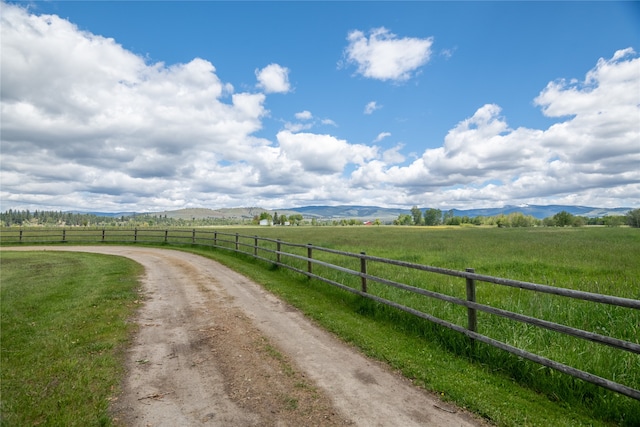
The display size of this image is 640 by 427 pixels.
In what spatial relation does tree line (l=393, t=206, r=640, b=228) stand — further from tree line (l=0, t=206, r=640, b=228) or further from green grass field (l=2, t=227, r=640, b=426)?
green grass field (l=2, t=227, r=640, b=426)

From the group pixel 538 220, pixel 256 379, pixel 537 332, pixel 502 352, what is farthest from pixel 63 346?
pixel 538 220

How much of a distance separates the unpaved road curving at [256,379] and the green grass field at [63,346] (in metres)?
0.36

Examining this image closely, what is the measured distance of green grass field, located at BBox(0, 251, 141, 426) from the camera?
407 centimetres

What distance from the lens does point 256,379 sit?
15.7ft

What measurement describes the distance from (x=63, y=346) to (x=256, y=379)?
405 centimetres

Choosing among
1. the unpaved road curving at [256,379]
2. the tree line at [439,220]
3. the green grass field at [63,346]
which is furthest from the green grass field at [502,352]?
the tree line at [439,220]

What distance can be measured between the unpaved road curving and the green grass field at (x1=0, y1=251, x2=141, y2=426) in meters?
0.36

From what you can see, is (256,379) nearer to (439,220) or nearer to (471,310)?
(471,310)

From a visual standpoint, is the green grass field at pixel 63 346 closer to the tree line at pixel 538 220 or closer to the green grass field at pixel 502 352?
the green grass field at pixel 502 352

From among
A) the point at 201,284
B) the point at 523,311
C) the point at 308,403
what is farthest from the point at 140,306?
the point at 523,311

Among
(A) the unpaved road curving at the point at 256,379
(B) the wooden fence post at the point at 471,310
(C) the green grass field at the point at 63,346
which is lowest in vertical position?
(A) the unpaved road curving at the point at 256,379

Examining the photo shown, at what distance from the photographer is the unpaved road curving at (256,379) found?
12.8 feet

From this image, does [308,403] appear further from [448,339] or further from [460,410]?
[448,339]

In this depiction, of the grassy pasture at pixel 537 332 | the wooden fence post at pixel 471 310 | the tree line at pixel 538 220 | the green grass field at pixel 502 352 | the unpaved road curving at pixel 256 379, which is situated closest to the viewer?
the unpaved road curving at pixel 256 379
